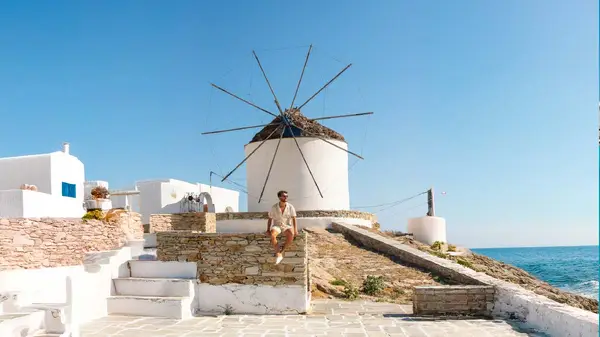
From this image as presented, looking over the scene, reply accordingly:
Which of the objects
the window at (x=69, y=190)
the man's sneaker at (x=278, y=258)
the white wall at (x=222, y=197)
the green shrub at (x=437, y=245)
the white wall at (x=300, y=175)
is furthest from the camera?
the white wall at (x=222, y=197)

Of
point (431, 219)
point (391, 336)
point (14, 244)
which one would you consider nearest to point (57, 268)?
point (14, 244)

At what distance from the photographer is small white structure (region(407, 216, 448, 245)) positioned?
1958cm

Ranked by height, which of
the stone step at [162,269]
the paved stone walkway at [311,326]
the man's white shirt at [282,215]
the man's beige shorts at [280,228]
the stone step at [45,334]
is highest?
the man's white shirt at [282,215]

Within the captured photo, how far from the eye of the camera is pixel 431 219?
19.7 metres

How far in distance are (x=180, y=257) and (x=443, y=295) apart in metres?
4.09

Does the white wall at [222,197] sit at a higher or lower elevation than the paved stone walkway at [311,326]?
higher

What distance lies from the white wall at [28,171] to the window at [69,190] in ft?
2.33

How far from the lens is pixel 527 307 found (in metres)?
6.86

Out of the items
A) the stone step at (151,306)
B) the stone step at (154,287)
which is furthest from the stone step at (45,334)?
the stone step at (154,287)

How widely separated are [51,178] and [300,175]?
872 centimetres

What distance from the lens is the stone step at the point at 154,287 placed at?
790 cm

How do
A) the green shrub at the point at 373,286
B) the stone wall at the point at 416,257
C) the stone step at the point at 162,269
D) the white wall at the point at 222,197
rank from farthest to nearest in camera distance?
the white wall at the point at 222,197 < the stone wall at the point at 416,257 < the green shrub at the point at 373,286 < the stone step at the point at 162,269

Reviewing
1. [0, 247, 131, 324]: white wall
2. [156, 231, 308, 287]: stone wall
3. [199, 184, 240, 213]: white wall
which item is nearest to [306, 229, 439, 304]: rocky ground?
[156, 231, 308, 287]: stone wall

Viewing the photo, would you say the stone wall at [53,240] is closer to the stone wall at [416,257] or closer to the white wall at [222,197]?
the stone wall at [416,257]
